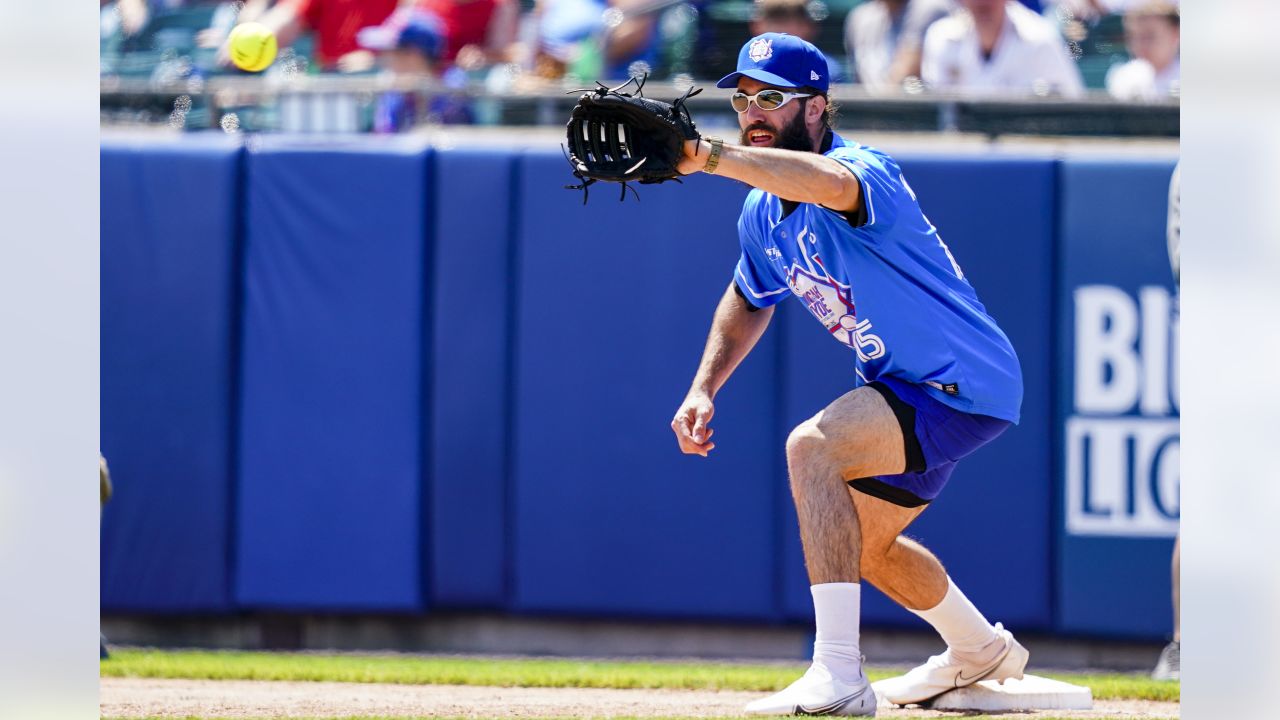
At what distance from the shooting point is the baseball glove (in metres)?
3.51


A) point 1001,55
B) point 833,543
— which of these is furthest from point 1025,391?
point 833,543

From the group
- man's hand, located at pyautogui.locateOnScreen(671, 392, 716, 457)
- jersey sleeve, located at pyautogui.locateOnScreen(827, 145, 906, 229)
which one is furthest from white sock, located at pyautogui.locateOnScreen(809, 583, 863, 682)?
jersey sleeve, located at pyautogui.locateOnScreen(827, 145, 906, 229)

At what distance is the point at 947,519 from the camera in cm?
651

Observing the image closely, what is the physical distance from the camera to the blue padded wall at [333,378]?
665 centimetres

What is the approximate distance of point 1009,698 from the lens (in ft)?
14.9

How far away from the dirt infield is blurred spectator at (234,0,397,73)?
12.1 feet

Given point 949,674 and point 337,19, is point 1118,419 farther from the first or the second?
point 337,19

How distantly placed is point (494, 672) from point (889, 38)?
386cm

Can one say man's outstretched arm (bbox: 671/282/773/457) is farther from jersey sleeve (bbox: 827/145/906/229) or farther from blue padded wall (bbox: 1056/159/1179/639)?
blue padded wall (bbox: 1056/159/1179/639)

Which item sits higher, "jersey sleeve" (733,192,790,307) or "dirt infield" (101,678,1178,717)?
"jersey sleeve" (733,192,790,307)

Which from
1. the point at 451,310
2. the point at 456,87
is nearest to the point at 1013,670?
the point at 451,310

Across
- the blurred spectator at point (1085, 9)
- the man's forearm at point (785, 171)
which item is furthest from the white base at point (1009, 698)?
the blurred spectator at point (1085, 9)

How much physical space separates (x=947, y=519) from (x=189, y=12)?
542 cm
